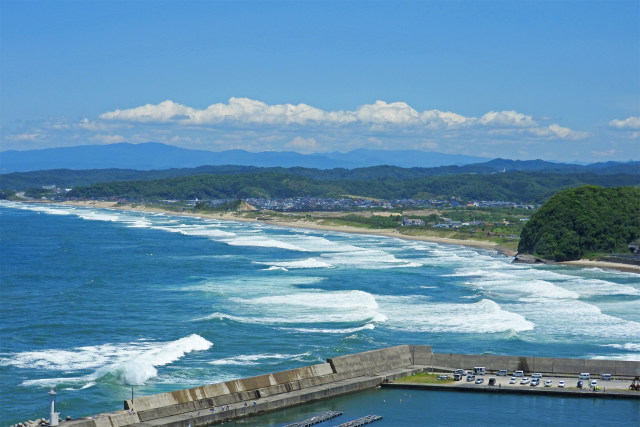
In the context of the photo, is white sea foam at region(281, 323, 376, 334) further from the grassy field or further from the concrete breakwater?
the grassy field

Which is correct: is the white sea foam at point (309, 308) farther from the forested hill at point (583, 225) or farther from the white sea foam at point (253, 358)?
the forested hill at point (583, 225)

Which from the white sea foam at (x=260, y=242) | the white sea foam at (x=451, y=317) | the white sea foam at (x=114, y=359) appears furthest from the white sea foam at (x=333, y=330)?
the white sea foam at (x=260, y=242)

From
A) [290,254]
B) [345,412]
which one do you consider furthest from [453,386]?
[290,254]

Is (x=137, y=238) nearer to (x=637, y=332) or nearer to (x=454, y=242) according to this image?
(x=454, y=242)

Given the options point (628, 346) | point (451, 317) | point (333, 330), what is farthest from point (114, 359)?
point (628, 346)

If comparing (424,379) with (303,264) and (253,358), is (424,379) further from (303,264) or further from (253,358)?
(303,264)

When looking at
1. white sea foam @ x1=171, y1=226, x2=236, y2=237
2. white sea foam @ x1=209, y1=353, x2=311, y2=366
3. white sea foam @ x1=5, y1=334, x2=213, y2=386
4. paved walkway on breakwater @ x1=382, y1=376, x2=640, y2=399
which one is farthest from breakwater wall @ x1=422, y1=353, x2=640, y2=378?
white sea foam @ x1=171, y1=226, x2=236, y2=237
